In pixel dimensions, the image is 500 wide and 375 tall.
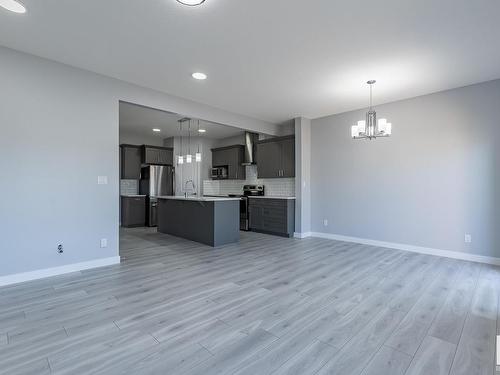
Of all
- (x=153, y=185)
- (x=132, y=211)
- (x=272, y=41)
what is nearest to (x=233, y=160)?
(x=153, y=185)

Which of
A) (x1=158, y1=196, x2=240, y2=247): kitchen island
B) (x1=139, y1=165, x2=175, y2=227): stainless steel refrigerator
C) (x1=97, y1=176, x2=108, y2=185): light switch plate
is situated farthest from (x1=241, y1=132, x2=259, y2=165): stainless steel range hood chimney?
(x1=97, y1=176, x2=108, y2=185): light switch plate

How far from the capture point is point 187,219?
568 centimetres

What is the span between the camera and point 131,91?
4078 millimetres

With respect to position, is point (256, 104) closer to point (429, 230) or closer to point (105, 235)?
point (105, 235)

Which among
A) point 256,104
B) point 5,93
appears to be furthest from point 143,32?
point 256,104

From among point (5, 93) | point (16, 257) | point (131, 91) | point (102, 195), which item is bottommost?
point (16, 257)

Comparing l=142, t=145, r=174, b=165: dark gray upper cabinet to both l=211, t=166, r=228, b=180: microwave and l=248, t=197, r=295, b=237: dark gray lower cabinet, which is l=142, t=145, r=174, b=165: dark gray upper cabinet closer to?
l=211, t=166, r=228, b=180: microwave

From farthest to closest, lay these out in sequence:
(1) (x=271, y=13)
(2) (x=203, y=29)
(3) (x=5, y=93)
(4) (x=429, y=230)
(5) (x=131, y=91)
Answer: (4) (x=429, y=230)
(5) (x=131, y=91)
(3) (x=5, y=93)
(2) (x=203, y=29)
(1) (x=271, y=13)

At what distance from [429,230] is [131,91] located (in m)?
5.33

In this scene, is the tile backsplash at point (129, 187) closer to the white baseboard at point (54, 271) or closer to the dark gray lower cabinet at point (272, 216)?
the dark gray lower cabinet at point (272, 216)

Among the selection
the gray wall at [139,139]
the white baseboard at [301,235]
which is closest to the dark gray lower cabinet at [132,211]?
the gray wall at [139,139]

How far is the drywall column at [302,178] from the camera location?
5.99 m

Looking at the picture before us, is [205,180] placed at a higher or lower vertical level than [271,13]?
lower

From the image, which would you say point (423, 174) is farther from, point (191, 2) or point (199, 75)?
point (191, 2)
